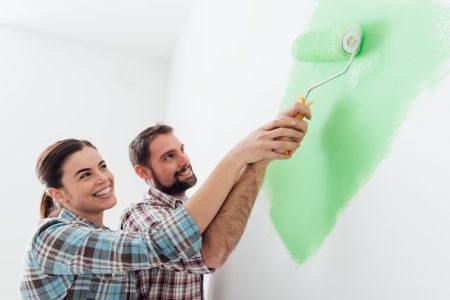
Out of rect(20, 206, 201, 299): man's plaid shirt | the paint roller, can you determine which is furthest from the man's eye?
the paint roller

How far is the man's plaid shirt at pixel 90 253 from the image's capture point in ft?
2.33

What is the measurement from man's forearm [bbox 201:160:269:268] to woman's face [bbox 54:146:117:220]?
A: 39 centimetres

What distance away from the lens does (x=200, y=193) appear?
719 mm

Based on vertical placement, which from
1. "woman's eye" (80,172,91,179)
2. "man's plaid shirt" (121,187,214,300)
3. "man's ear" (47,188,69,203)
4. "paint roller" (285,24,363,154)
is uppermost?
"paint roller" (285,24,363,154)

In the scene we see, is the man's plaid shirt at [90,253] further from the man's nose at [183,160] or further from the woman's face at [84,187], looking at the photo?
the man's nose at [183,160]

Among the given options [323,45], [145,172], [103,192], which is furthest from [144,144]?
[323,45]

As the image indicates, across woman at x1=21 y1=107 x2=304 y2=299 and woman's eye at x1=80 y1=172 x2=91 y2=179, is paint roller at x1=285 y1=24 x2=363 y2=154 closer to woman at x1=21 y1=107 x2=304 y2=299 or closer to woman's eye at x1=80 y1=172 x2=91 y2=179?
woman at x1=21 y1=107 x2=304 y2=299

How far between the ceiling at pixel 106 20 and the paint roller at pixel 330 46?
166cm

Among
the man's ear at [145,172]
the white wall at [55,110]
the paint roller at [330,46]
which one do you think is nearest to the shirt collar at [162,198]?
the man's ear at [145,172]

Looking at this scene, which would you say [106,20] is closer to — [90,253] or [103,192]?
[103,192]

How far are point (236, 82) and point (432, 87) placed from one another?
0.73 meters

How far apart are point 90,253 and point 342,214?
486mm

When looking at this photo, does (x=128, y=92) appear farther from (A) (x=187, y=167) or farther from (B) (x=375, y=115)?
(B) (x=375, y=115)

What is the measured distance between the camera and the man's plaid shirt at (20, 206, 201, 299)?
2.33 feet
